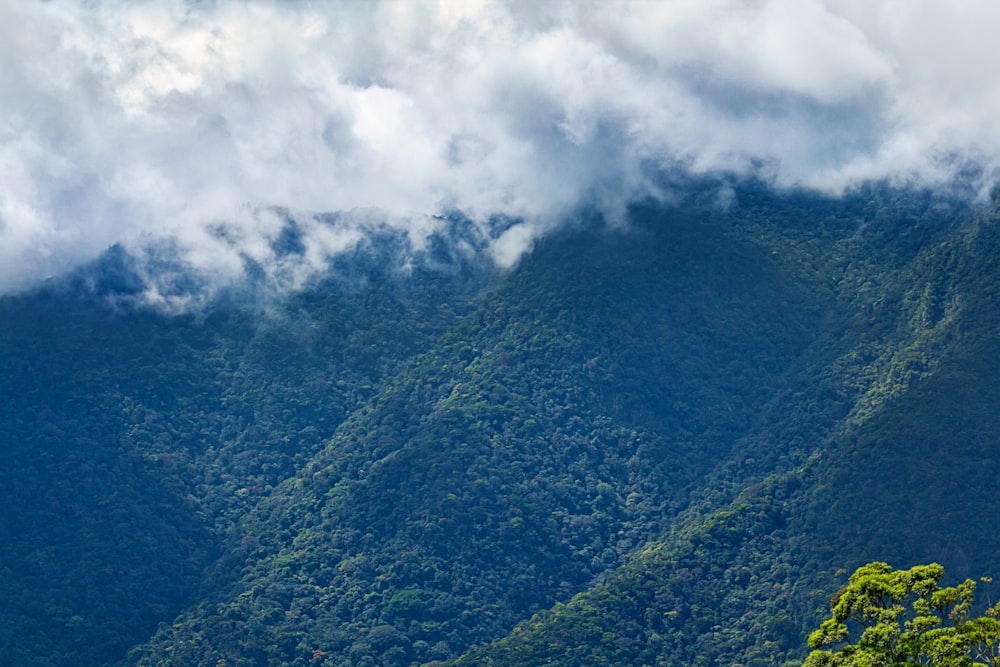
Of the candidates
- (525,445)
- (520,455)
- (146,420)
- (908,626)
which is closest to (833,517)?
(520,455)

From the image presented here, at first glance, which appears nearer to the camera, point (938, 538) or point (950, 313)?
point (938, 538)

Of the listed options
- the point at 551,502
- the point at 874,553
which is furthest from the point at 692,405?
the point at 874,553

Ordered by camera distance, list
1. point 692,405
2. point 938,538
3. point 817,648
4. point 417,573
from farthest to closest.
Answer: point 692,405
point 417,573
point 938,538
point 817,648

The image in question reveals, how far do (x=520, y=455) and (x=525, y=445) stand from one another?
4.14ft

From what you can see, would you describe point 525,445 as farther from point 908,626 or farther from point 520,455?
point 908,626

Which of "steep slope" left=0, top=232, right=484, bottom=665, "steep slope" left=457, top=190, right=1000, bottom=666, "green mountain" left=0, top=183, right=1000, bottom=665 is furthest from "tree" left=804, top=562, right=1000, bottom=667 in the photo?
"steep slope" left=0, top=232, right=484, bottom=665

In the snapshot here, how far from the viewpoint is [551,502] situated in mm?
127375

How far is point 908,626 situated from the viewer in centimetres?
5328

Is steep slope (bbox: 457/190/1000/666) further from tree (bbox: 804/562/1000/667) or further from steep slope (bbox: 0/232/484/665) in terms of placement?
tree (bbox: 804/562/1000/667)

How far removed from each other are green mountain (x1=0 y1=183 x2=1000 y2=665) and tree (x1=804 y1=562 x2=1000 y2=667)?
175 ft

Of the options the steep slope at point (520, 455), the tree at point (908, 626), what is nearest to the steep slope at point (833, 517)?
the steep slope at point (520, 455)

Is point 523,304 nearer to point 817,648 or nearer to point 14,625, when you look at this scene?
point 14,625

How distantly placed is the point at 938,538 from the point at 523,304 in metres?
43.2

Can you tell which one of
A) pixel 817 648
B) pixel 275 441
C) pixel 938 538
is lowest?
pixel 817 648
